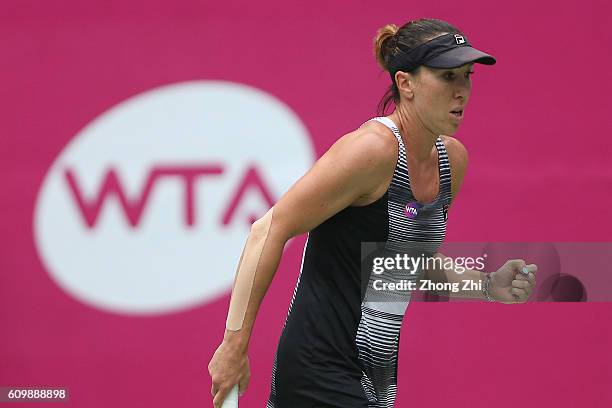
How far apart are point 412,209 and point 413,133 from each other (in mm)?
172

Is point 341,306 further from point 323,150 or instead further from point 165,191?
point 165,191

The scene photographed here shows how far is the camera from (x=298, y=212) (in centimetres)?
204

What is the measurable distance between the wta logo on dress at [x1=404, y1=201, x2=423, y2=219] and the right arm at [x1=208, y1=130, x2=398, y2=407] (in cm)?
13

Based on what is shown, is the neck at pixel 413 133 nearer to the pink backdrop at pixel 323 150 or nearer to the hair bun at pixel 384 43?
the hair bun at pixel 384 43

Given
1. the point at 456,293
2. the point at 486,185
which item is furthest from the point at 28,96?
the point at 456,293

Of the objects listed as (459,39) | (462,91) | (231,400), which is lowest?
(231,400)

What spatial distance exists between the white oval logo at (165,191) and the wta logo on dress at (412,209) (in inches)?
59.1

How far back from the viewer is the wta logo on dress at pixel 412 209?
7.16 feet

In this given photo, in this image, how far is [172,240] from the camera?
3.73m

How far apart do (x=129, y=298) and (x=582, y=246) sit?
167 centimetres

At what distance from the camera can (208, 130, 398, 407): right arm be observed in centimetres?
204

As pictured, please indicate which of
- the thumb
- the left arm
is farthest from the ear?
the thumb

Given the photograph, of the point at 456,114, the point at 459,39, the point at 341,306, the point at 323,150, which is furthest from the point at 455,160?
the point at 323,150

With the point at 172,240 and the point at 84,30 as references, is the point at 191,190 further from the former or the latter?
the point at 84,30
